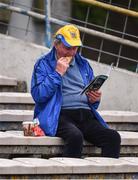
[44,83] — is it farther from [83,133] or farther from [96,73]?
[96,73]

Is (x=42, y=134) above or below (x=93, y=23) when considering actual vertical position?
below

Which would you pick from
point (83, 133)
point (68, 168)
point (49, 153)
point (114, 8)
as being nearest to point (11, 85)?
point (114, 8)

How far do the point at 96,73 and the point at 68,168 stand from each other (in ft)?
10.1

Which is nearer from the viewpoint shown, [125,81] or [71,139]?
[71,139]

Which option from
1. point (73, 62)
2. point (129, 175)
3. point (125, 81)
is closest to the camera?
point (129, 175)

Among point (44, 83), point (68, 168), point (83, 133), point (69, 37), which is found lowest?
point (68, 168)

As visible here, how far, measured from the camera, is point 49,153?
9.86 meters

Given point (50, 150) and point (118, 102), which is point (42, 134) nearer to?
point (50, 150)

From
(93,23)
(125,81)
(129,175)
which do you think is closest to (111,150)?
(129,175)

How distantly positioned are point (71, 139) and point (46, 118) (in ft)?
1.19

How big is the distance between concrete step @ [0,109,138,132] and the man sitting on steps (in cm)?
64

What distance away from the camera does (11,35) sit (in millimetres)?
12656

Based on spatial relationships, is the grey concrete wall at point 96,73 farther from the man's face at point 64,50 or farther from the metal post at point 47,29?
the man's face at point 64,50

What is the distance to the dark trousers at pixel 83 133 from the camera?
31.8ft
